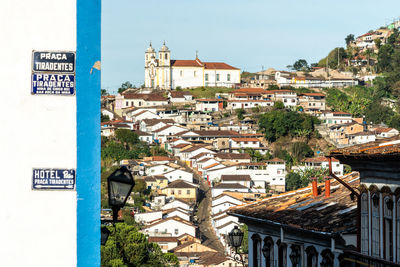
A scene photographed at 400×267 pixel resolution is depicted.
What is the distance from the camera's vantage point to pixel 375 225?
1185cm

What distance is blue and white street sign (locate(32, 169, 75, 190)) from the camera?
808cm

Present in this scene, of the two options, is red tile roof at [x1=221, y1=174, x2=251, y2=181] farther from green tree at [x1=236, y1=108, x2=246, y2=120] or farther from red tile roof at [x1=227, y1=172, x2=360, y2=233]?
red tile roof at [x1=227, y1=172, x2=360, y2=233]

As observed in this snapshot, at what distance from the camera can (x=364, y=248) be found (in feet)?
40.2

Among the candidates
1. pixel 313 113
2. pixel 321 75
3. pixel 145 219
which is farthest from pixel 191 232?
pixel 321 75

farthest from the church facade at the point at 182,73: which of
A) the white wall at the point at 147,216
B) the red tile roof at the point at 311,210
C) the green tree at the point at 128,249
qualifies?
the red tile roof at the point at 311,210

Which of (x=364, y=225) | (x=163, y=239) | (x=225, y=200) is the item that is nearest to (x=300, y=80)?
(x=225, y=200)

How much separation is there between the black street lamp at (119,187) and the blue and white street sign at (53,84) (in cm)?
94

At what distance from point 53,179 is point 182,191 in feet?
255

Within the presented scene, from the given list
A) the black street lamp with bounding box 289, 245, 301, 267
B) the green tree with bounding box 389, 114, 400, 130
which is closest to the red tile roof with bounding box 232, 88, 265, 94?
the green tree with bounding box 389, 114, 400, 130

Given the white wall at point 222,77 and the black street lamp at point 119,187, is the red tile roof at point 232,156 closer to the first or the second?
the white wall at point 222,77

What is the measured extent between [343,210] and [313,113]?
104m

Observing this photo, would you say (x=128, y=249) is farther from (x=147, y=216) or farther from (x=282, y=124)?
(x=282, y=124)

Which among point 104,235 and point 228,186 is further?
point 228,186

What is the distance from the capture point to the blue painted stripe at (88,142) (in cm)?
805
